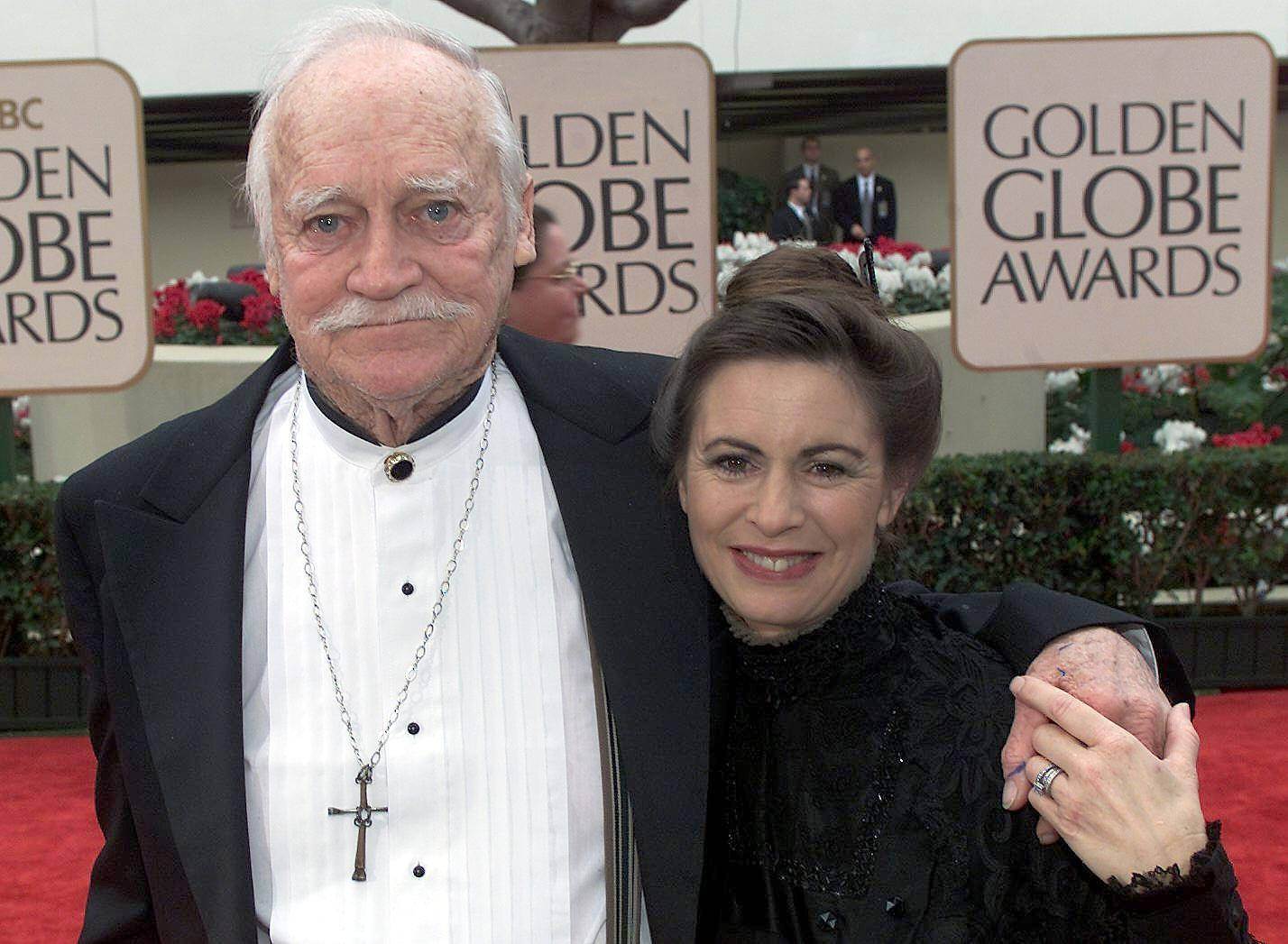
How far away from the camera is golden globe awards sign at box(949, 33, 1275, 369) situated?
5.64 meters

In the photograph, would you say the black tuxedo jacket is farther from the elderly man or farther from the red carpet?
the red carpet

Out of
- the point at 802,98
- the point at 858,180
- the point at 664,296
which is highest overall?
the point at 802,98

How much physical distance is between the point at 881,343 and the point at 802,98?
15.0 meters

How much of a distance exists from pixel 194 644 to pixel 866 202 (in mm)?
14032

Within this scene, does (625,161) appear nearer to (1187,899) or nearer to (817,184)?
(1187,899)

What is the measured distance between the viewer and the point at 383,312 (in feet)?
5.46

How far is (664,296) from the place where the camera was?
214 inches

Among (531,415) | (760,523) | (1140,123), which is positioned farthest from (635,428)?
(1140,123)

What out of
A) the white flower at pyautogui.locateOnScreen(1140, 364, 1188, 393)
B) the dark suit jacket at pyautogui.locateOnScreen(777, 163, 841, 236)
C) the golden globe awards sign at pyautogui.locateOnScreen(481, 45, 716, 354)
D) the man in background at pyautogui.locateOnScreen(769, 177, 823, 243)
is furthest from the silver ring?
the dark suit jacket at pyautogui.locateOnScreen(777, 163, 841, 236)

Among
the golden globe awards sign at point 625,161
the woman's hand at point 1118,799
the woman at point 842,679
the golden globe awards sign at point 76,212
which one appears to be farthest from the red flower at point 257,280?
the woman's hand at point 1118,799

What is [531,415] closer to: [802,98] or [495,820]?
[495,820]

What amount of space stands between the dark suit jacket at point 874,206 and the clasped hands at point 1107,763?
1367cm

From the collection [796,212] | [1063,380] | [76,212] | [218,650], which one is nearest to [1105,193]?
[1063,380]

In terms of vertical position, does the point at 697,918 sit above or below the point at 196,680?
below
